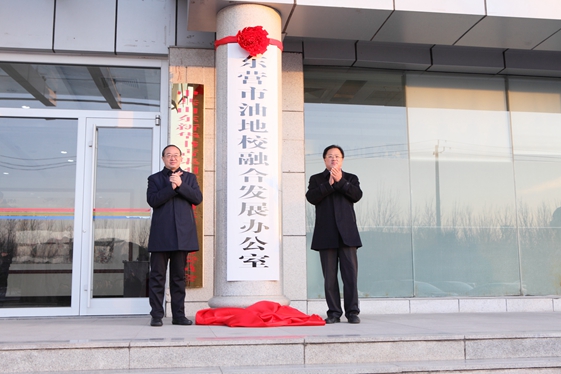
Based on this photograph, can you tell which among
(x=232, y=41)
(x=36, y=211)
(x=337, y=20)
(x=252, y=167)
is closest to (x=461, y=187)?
(x=337, y=20)

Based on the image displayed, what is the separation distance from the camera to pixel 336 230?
5.34m

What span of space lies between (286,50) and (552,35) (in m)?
3.08

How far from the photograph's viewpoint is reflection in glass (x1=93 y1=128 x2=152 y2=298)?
21.9 ft

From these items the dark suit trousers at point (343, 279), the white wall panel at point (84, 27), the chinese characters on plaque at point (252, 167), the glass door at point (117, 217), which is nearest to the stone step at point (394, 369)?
the dark suit trousers at point (343, 279)

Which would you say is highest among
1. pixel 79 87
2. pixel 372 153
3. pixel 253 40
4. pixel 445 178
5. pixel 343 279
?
pixel 253 40

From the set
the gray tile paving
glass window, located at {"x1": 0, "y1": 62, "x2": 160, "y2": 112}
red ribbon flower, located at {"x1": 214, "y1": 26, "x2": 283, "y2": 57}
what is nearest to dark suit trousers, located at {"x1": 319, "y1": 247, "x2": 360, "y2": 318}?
the gray tile paving

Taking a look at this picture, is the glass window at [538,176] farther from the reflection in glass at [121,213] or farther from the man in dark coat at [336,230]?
the reflection in glass at [121,213]

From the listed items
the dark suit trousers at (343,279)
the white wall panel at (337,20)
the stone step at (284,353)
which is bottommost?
the stone step at (284,353)

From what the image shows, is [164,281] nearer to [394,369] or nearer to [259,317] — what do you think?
[259,317]

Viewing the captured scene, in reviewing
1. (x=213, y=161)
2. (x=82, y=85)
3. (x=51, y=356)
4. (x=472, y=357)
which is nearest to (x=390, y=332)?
(x=472, y=357)

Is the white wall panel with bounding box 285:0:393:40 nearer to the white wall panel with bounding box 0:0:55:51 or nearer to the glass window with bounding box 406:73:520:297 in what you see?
the glass window with bounding box 406:73:520:297

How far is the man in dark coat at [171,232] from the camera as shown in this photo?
5.12 meters

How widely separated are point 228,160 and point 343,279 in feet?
5.17

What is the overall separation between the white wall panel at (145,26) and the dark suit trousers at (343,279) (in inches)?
128
